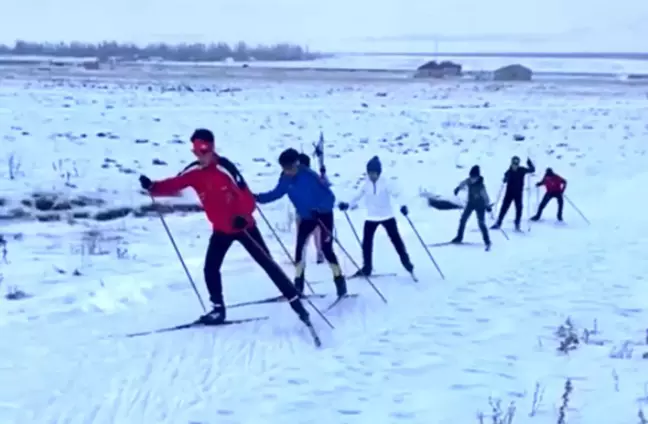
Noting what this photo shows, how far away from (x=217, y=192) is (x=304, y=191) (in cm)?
167

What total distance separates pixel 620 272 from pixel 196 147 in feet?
19.6

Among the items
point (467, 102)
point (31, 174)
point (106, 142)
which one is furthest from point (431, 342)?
point (467, 102)

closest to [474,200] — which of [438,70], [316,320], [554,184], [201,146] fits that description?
[554,184]

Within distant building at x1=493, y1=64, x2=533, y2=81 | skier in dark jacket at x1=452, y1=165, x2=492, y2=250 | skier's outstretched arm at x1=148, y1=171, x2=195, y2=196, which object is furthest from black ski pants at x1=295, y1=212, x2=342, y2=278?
distant building at x1=493, y1=64, x2=533, y2=81

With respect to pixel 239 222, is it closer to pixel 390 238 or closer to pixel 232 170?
pixel 232 170

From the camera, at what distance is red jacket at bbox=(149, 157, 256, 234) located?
819 centimetres

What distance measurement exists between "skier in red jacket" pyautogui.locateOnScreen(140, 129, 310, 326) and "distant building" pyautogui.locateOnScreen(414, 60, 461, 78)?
320ft

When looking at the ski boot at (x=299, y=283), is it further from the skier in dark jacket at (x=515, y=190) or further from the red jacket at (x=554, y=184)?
the red jacket at (x=554, y=184)

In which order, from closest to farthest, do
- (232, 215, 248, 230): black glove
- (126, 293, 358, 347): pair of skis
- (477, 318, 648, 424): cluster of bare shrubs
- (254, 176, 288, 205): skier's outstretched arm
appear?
(477, 318, 648, 424): cluster of bare shrubs
(232, 215, 248, 230): black glove
(126, 293, 358, 347): pair of skis
(254, 176, 288, 205): skier's outstretched arm

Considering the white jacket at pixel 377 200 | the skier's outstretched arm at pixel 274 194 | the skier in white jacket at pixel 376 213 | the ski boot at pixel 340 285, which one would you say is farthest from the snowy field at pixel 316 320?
the skier's outstretched arm at pixel 274 194

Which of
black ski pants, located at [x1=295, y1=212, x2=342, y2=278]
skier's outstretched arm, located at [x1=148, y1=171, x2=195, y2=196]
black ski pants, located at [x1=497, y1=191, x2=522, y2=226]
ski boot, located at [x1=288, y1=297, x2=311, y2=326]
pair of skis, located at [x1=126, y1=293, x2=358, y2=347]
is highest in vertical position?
skier's outstretched arm, located at [x1=148, y1=171, x2=195, y2=196]

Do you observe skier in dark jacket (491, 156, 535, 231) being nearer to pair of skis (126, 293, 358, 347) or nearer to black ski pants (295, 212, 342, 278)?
black ski pants (295, 212, 342, 278)

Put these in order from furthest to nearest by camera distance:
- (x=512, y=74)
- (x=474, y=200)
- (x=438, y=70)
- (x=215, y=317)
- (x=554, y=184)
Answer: (x=438, y=70)
(x=512, y=74)
(x=554, y=184)
(x=474, y=200)
(x=215, y=317)

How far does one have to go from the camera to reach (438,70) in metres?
108
